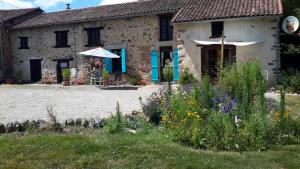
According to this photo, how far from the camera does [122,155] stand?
5469 millimetres

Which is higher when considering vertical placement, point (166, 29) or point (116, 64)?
point (166, 29)

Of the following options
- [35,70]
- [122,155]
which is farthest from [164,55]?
[122,155]

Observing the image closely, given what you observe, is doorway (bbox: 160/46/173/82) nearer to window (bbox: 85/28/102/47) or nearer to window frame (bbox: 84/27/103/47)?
window frame (bbox: 84/27/103/47)

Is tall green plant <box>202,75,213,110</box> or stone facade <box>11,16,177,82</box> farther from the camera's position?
stone facade <box>11,16,177,82</box>

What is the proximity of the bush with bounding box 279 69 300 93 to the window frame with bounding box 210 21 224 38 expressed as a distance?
141 inches

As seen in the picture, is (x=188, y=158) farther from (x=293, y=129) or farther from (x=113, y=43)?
(x=113, y=43)

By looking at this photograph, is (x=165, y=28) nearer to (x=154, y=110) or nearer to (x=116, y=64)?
(x=116, y=64)

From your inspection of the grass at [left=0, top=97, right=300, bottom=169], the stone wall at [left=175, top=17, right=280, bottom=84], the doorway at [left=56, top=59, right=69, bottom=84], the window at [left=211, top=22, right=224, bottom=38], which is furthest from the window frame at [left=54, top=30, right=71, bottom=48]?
the grass at [left=0, top=97, right=300, bottom=169]

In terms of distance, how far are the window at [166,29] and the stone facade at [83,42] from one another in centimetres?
28

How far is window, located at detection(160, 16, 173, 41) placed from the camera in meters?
21.7

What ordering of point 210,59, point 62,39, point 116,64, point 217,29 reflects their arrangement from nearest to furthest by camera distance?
point 217,29
point 210,59
point 116,64
point 62,39

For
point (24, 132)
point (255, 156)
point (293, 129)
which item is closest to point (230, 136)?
point (255, 156)

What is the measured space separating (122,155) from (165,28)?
55.8 ft

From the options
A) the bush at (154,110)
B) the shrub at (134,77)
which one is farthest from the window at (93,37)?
the bush at (154,110)
